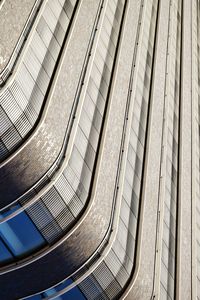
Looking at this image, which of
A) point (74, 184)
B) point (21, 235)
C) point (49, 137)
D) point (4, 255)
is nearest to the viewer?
point (49, 137)

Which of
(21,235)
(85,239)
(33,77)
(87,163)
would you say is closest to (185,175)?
(87,163)

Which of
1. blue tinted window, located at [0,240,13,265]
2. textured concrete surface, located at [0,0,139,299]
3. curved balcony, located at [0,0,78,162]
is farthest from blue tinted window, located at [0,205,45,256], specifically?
curved balcony, located at [0,0,78,162]

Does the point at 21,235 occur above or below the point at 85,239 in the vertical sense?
above

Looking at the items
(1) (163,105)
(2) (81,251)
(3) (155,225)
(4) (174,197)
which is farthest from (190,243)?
(2) (81,251)

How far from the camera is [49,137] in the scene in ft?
71.2

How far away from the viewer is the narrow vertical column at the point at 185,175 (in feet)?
106

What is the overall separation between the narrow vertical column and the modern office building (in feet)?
0.60

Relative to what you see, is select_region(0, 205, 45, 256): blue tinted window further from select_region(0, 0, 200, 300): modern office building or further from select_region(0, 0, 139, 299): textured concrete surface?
select_region(0, 0, 139, 299): textured concrete surface

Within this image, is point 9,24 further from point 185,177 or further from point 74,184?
point 185,177

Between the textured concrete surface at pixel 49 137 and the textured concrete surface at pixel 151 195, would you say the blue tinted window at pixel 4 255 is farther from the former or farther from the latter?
the textured concrete surface at pixel 151 195

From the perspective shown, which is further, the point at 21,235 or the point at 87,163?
the point at 87,163

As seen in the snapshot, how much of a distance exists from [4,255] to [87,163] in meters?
5.58

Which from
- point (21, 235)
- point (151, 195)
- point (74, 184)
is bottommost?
point (151, 195)

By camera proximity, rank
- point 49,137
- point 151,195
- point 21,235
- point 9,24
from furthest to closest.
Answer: point 151,195 → point 21,235 → point 49,137 → point 9,24
